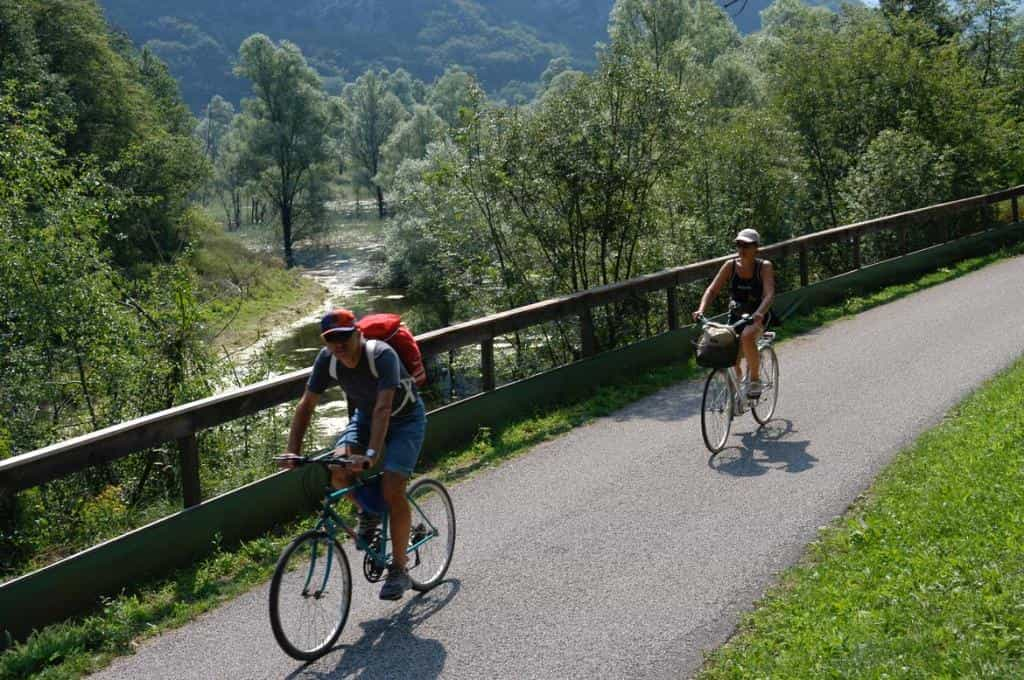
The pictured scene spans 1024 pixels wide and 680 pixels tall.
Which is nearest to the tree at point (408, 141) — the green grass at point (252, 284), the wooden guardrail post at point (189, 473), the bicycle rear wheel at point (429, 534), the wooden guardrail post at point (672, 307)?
the green grass at point (252, 284)

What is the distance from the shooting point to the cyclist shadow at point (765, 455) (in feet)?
27.7

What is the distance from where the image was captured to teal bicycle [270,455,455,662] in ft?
17.2

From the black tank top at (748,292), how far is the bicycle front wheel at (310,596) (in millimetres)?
5377

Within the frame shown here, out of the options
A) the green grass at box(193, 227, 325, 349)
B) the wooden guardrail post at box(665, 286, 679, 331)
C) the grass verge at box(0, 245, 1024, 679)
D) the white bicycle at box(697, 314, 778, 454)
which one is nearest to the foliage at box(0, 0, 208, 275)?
the green grass at box(193, 227, 325, 349)

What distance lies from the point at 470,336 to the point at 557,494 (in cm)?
227

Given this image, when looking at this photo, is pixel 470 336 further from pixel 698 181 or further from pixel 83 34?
pixel 83 34

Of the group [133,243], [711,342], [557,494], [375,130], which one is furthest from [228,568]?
[375,130]

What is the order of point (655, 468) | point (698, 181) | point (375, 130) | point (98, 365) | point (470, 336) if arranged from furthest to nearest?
point (375, 130) < point (698, 181) < point (98, 365) < point (470, 336) < point (655, 468)

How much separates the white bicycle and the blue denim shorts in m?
3.49

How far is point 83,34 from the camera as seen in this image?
39.9m

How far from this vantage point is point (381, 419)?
18.4 ft

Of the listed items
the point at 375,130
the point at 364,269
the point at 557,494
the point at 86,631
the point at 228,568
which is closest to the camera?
the point at 86,631

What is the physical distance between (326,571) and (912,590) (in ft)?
10.8

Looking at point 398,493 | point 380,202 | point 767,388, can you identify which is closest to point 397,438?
point 398,493
